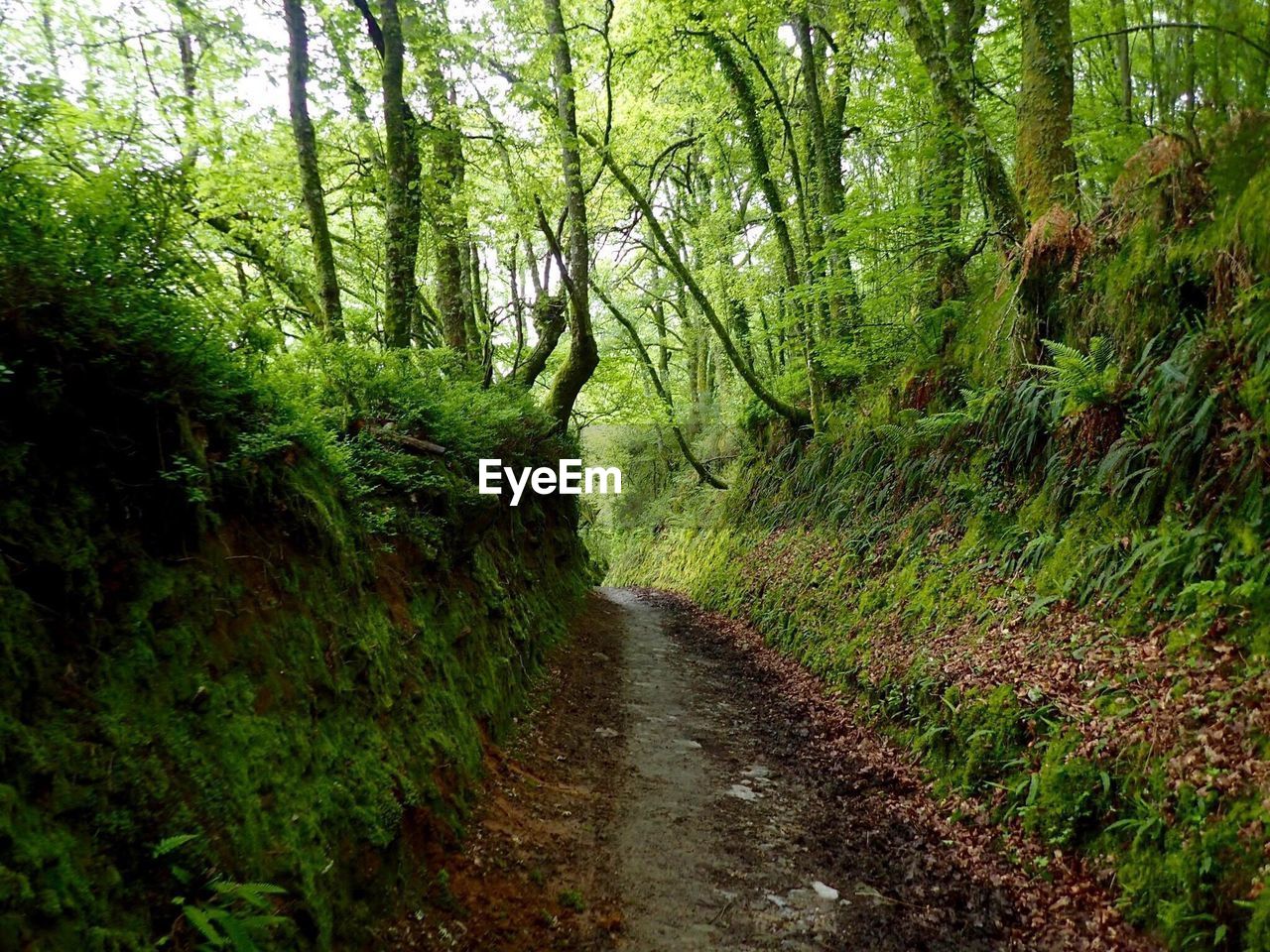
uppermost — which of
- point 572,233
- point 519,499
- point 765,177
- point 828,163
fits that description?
point 765,177

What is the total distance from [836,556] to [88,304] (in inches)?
391

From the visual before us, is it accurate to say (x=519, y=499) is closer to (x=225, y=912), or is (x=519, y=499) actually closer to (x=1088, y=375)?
(x=1088, y=375)

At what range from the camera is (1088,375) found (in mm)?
6117

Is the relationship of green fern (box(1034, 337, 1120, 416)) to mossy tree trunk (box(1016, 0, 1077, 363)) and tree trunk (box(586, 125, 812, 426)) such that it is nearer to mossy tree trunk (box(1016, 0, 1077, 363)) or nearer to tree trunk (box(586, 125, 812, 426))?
mossy tree trunk (box(1016, 0, 1077, 363))

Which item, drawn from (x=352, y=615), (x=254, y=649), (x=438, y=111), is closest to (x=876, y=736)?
(x=352, y=615)

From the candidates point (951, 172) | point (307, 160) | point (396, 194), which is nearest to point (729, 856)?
point (307, 160)

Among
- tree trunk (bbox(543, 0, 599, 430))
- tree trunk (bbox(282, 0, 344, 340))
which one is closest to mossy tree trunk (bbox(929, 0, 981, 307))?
tree trunk (bbox(543, 0, 599, 430))

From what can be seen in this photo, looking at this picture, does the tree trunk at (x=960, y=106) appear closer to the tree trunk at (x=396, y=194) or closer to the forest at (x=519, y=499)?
the forest at (x=519, y=499)

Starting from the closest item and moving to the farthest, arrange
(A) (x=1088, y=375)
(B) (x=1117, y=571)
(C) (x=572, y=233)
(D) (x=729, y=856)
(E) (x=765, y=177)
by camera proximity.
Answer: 1. (D) (x=729, y=856)
2. (B) (x=1117, y=571)
3. (A) (x=1088, y=375)
4. (C) (x=572, y=233)
5. (E) (x=765, y=177)

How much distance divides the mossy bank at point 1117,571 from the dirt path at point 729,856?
1.28 feet

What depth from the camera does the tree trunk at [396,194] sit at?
7945 millimetres

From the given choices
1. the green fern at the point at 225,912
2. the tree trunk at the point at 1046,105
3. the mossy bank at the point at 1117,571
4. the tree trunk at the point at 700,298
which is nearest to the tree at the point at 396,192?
the tree trunk at the point at 700,298

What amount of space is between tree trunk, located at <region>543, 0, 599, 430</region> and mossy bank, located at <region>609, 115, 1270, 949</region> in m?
5.99

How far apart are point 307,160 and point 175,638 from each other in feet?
19.8
